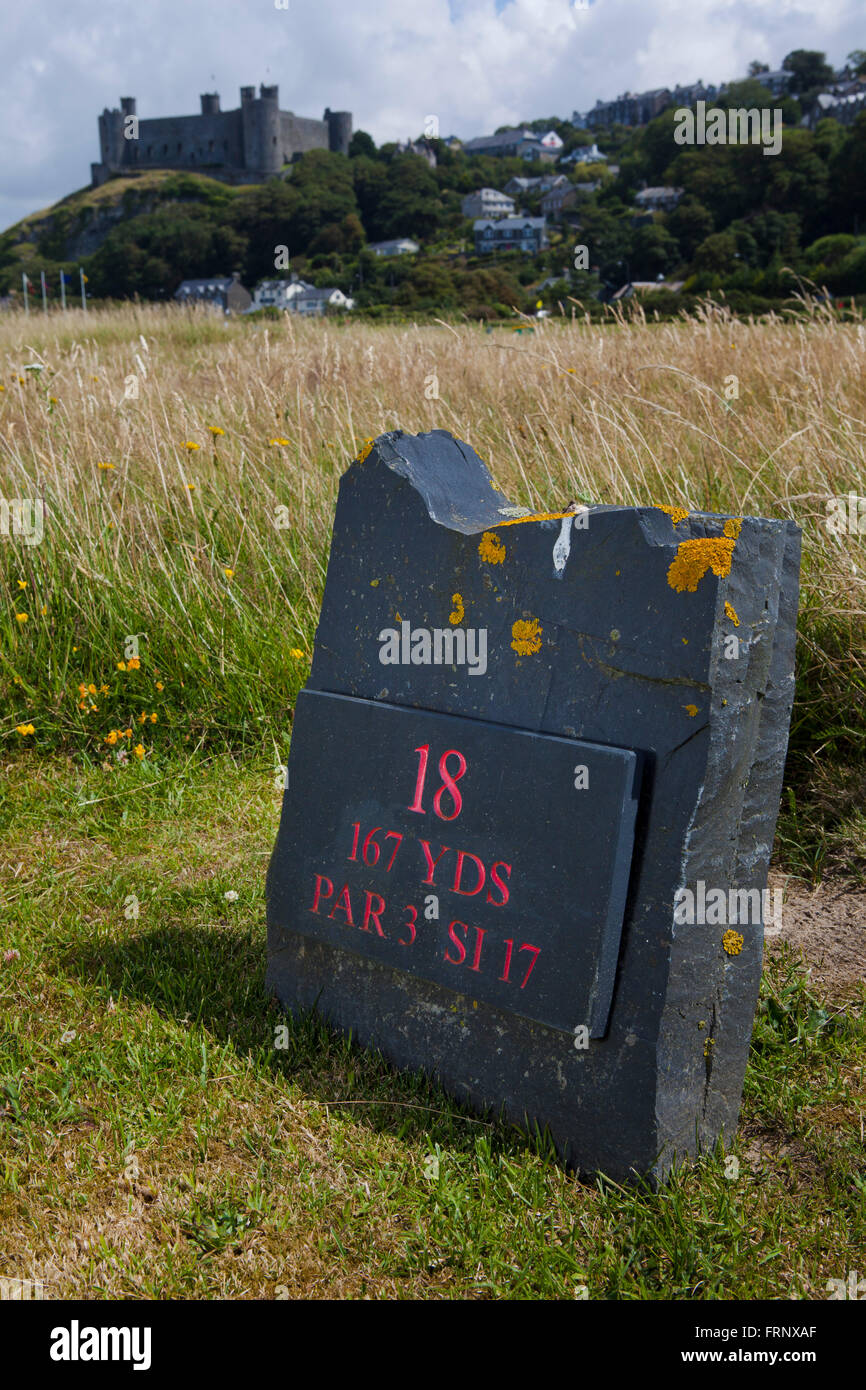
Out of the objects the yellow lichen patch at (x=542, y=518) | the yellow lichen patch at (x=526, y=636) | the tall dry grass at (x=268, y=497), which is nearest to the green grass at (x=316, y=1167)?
the yellow lichen patch at (x=526, y=636)

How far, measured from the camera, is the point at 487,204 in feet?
205

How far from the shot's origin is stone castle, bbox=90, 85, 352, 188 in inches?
3489

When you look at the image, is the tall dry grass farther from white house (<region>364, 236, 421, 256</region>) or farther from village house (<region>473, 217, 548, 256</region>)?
village house (<region>473, 217, 548, 256</region>)

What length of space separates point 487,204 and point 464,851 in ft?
223

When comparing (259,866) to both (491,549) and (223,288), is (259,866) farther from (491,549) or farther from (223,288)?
(223,288)

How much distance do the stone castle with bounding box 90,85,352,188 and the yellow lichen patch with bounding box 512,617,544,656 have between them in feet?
315

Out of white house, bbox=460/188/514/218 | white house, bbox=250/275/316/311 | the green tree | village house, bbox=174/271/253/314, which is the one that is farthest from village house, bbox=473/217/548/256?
the green tree

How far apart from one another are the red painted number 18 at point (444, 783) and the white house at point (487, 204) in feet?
206

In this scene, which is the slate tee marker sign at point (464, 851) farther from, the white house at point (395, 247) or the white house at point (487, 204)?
the white house at point (487, 204)

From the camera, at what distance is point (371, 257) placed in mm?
35312

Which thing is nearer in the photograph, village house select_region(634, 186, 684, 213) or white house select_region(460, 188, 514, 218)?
village house select_region(634, 186, 684, 213)

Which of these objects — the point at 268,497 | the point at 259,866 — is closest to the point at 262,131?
the point at 268,497

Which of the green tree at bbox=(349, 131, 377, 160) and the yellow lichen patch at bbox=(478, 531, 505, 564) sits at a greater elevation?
the green tree at bbox=(349, 131, 377, 160)
